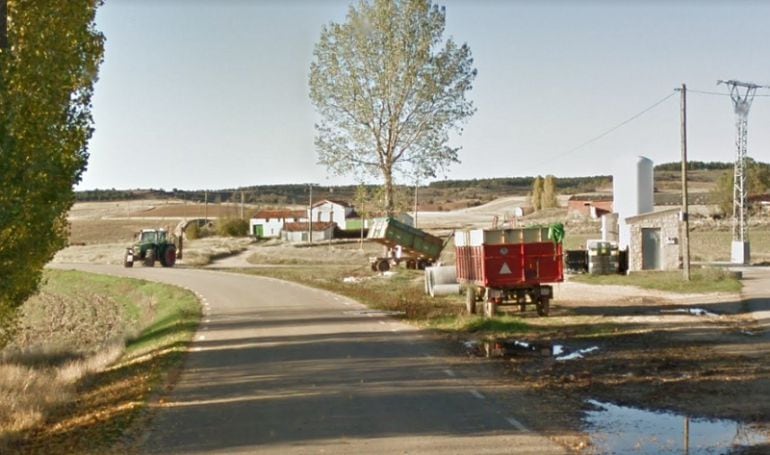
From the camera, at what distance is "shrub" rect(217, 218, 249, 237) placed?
108000 millimetres

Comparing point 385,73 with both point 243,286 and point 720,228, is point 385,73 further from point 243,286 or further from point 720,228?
point 720,228

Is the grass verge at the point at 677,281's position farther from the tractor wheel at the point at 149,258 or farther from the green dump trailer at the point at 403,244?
the tractor wheel at the point at 149,258

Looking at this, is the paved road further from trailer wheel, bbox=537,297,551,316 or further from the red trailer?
trailer wheel, bbox=537,297,551,316

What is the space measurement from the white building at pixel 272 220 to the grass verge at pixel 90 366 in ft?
259

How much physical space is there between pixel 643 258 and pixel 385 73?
14.9m


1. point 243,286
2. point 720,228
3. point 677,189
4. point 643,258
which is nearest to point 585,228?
point 720,228

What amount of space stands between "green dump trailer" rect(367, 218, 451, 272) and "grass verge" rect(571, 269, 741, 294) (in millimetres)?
8688

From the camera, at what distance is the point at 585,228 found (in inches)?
3361

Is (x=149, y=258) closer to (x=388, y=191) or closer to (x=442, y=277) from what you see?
(x=388, y=191)

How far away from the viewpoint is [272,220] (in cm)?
13438

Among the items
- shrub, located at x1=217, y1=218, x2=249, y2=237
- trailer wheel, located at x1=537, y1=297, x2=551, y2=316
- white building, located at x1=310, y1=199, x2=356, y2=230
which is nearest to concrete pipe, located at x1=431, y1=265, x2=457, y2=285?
trailer wheel, located at x1=537, y1=297, x2=551, y2=316

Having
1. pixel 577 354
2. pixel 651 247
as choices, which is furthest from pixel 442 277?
pixel 577 354

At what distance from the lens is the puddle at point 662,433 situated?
32.7 feet

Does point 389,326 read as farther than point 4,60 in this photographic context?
Yes
